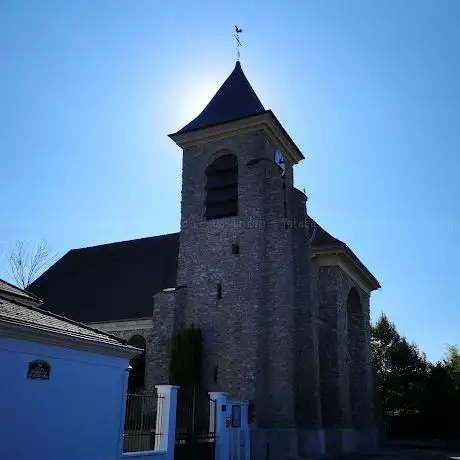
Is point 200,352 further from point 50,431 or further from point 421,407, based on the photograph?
point 421,407

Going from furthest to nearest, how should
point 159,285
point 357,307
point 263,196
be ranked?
1. point 357,307
2. point 159,285
3. point 263,196

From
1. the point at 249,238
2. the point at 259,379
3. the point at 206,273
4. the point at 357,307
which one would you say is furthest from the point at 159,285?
the point at 357,307

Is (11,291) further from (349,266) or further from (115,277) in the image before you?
(349,266)

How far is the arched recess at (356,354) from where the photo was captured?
23.8 m

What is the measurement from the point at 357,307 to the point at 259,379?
32.6 feet

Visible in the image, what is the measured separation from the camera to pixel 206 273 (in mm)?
20156

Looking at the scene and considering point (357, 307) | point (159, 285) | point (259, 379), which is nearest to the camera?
point (259, 379)

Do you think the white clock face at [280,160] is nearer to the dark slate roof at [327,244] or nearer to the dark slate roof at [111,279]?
the dark slate roof at [327,244]

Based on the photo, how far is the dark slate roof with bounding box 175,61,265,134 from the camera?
22109 mm

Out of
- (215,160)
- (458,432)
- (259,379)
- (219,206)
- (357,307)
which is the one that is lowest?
(458,432)

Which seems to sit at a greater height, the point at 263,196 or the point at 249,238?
the point at 263,196

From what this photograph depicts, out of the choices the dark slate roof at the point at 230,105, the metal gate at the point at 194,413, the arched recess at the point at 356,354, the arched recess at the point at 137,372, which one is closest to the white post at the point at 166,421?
the metal gate at the point at 194,413

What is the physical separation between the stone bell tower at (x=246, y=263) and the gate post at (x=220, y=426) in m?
3.64

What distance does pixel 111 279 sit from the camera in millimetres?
26141
